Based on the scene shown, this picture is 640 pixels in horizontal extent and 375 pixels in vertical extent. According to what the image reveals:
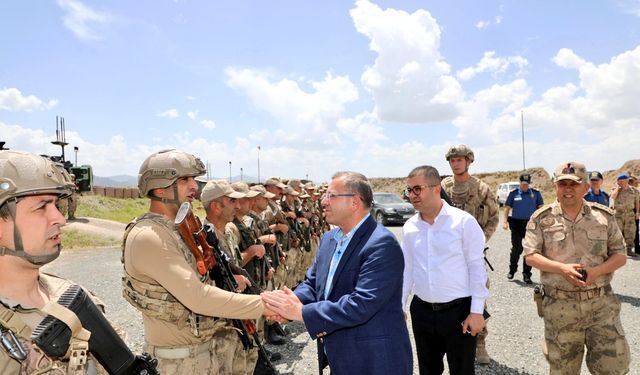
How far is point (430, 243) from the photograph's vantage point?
3.29 metres

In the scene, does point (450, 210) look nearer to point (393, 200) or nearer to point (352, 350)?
point (352, 350)

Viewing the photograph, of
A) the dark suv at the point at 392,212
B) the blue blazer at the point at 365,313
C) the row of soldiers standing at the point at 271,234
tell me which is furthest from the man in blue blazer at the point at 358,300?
the dark suv at the point at 392,212

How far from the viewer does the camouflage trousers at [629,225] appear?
1016 centimetres

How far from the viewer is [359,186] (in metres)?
2.48

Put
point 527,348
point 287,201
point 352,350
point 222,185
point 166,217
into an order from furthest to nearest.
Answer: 1. point 287,201
2. point 527,348
3. point 222,185
4. point 166,217
5. point 352,350

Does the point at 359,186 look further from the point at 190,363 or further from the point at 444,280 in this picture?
the point at 190,363

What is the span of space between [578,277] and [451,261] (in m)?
1.00

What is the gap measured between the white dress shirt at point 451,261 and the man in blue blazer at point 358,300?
3.00 feet

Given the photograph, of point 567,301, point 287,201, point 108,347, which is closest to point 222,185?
point 108,347

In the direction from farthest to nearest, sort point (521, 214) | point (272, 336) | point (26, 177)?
point (521, 214) → point (272, 336) → point (26, 177)

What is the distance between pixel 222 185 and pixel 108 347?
8.79ft

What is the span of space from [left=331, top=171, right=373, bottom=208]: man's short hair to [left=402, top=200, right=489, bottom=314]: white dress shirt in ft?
3.40

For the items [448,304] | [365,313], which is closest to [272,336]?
[448,304]

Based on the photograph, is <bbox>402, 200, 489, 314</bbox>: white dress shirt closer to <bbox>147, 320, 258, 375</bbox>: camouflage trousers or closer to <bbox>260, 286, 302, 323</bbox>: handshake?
<bbox>260, 286, 302, 323</bbox>: handshake
